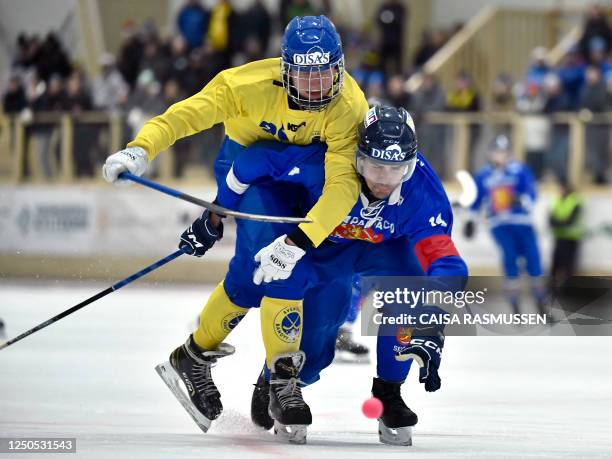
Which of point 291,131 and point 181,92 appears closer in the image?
point 291,131

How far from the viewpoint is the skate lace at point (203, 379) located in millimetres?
5410

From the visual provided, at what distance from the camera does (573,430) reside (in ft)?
17.5

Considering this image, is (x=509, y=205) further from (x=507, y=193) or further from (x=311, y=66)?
(x=311, y=66)

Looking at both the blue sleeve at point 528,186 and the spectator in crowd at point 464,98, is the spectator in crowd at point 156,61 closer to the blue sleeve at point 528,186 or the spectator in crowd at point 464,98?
the spectator in crowd at point 464,98

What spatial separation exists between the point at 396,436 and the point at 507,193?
303 inches

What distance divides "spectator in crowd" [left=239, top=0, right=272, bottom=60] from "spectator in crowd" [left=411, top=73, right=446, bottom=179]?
2277 mm

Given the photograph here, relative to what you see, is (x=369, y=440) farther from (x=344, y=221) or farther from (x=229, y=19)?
(x=229, y=19)

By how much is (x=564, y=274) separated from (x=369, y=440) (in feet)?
28.1

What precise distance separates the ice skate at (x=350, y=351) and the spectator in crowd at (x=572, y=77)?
674 cm

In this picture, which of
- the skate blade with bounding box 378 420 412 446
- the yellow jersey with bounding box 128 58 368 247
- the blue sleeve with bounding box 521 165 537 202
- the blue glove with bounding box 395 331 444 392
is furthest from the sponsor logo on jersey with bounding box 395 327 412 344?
the blue sleeve with bounding box 521 165 537 202

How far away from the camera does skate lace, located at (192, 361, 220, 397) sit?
17.7 feet

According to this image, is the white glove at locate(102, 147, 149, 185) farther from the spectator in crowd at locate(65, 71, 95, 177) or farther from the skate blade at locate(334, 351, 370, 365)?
the spectator in crowd at locate(65, 71, 95, 177)

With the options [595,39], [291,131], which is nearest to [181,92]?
[595,39]

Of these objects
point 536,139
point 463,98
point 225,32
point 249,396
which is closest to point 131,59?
point 225,32
